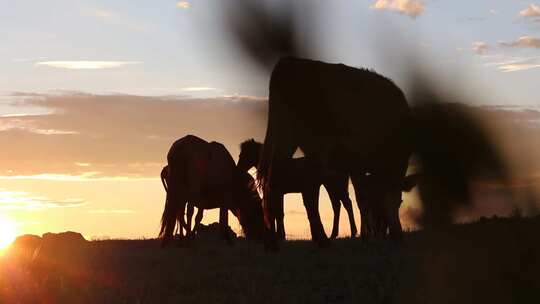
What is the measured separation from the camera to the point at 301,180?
18.1 meters

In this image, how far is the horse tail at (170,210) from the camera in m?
17.2

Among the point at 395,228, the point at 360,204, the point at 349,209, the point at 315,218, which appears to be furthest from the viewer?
the point at 349,209

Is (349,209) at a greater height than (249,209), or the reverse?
(349,209)

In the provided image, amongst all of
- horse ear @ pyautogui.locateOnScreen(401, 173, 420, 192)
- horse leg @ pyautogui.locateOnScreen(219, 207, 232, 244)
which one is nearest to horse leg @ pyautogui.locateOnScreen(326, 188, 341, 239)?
horse leg @ pyautogui.locateOnScreen(219, 207, 232, 244)

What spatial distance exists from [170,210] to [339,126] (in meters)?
5.22

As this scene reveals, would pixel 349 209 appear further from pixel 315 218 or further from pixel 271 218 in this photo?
pixel 271 218

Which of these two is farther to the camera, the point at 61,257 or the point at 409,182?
the point at 61,257

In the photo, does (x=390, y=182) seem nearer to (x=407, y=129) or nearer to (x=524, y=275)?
(x=407, y=129)

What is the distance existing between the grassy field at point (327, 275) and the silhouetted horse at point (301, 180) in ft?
4.60

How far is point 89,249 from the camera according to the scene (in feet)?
57.4

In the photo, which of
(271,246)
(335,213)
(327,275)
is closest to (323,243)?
(271,246)

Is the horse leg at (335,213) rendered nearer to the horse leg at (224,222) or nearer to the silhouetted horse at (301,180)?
the silhouetted horse at (301,180)

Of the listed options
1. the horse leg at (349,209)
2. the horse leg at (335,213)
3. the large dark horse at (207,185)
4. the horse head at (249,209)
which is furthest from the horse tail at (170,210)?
the horse leg at (349,209)

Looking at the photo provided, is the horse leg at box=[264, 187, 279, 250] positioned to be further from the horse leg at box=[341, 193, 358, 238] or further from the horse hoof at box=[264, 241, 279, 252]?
the horse leg at box=[341, 193, 358, 238]
